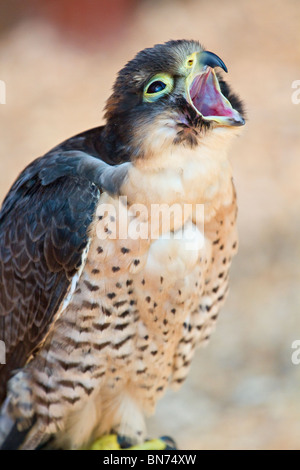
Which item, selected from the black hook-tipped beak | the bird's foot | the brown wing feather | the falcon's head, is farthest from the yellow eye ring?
the bird's foot

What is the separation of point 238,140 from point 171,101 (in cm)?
364

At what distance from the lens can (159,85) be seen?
6.00 ft

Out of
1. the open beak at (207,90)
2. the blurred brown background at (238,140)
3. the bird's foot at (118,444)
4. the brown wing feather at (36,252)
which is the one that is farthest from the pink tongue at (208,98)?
the blurred brown background at (238,140)

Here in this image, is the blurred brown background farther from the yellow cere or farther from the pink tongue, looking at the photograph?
the yellow cere

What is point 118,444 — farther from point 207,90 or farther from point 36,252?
point 207,90

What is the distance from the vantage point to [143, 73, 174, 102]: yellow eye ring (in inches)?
71.6

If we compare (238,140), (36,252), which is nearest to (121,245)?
(36,252)

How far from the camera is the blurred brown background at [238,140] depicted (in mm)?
4188

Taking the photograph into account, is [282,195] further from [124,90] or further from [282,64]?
[124,90]

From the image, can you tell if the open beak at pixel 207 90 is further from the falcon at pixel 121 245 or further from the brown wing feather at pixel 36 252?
the brown wing feather at pixel 36 252

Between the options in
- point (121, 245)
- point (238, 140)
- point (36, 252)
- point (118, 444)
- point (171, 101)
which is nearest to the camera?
point (171, 101)

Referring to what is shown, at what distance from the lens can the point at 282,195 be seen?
16.9 ft

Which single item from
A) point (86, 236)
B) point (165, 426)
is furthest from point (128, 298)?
point (165, 426)

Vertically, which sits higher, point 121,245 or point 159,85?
point 159,85
